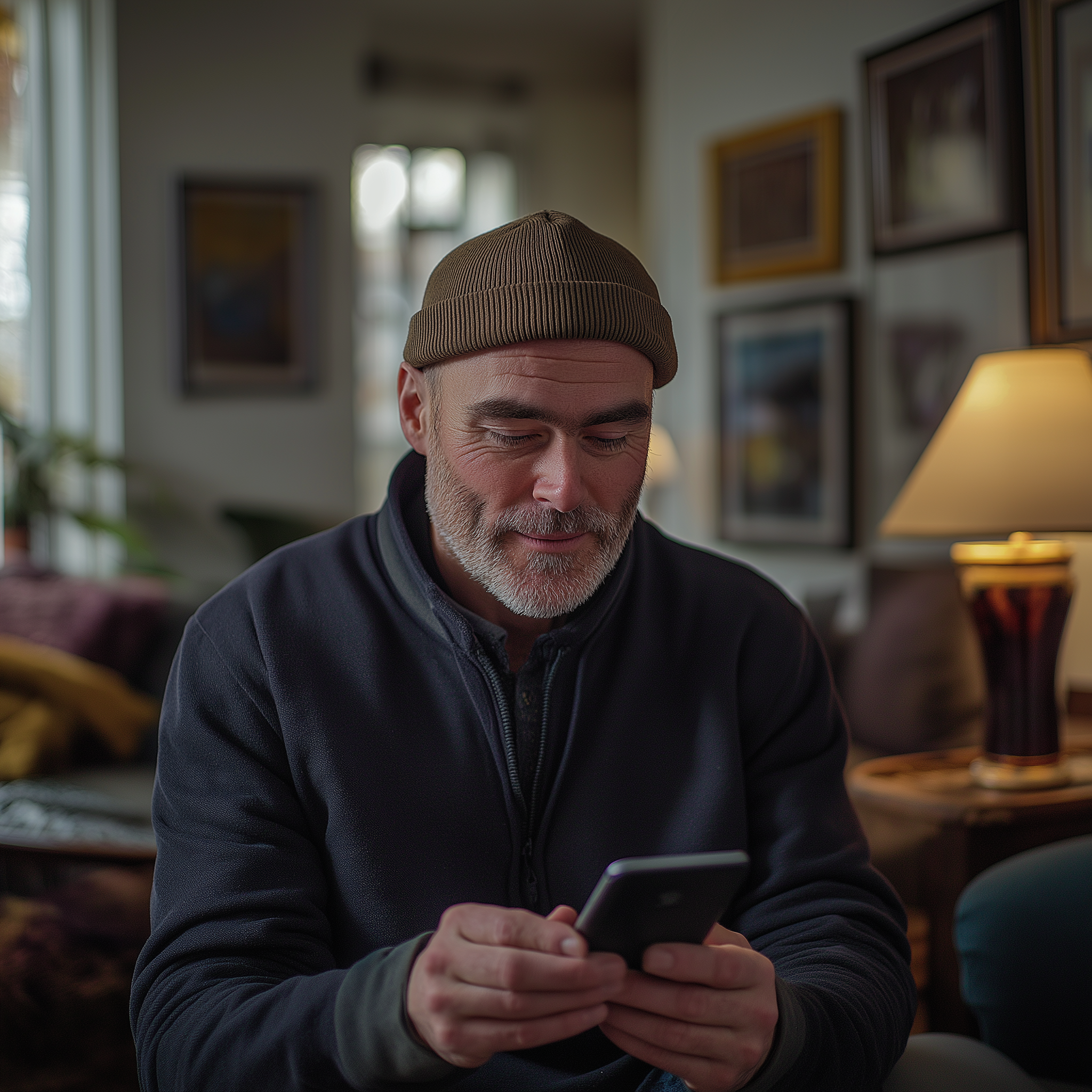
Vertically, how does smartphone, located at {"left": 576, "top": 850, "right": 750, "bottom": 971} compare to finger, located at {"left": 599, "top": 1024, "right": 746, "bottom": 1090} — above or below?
above

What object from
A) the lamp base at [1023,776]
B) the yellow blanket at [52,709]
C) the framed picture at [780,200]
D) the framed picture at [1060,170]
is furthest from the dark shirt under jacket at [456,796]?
the framed picture at [780,200]

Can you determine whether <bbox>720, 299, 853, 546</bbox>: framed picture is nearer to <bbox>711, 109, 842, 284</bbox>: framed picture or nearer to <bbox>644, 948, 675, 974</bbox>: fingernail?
<bbox>711, 109, 842, 284</bbox>: framed picture

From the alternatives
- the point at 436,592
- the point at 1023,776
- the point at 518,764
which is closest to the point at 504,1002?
the point at 518,764

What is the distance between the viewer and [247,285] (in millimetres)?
4602

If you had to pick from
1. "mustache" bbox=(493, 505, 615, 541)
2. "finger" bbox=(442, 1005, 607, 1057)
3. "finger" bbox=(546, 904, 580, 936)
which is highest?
"mustache" bbox=(493, 505, 615, 541)

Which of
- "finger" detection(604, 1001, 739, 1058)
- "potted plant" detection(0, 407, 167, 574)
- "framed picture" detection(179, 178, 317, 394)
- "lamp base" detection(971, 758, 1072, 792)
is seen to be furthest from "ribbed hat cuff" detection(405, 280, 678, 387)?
"framed picture" detection(179, 178, 317, 394)

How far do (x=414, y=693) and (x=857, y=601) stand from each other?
260 cm

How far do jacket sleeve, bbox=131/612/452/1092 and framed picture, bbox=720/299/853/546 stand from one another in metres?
2.65

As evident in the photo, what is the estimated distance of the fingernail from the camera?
2.80 feet

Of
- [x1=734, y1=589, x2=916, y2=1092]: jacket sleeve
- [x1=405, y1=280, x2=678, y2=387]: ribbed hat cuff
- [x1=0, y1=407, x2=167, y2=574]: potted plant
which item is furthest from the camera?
[x1=0, y1=407, x2=167, y2=574]: potted plant

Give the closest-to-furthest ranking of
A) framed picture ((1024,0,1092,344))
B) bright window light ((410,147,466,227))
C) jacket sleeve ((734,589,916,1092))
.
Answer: jacket sleeve ((734,589,916,1092))
framed picture ((1024,0,1092,344))
bright window light ((410,147,466,227))

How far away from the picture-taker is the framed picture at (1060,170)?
8.51 ft

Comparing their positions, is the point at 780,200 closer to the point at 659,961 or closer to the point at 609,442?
the point at 609,442

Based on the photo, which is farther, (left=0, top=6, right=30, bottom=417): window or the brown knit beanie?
(left=0, top=6, right=30, bottom=417): window
